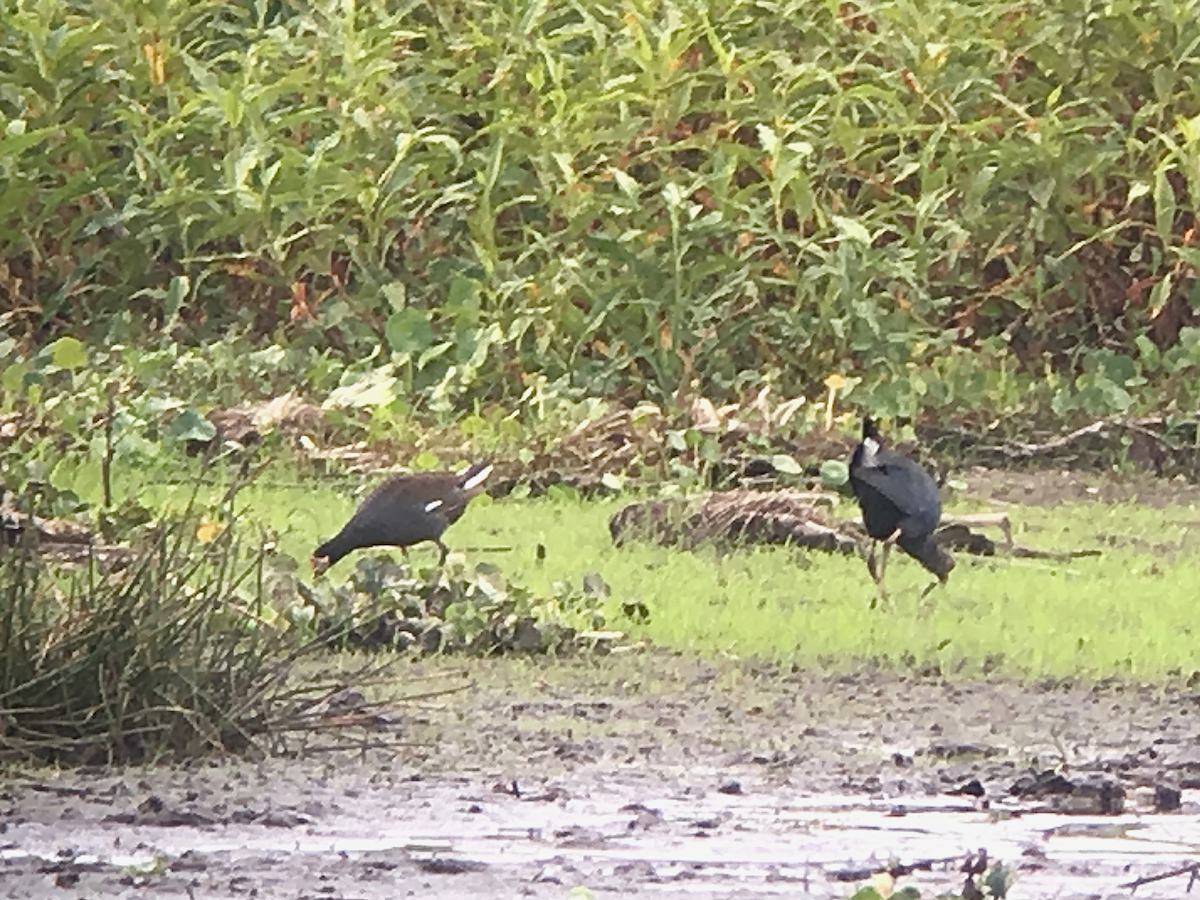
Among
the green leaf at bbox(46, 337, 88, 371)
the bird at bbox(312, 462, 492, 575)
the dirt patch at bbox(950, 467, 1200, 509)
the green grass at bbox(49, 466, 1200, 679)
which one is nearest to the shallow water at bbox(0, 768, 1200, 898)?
the green grass at bbox(49, 466, 1200, 679)

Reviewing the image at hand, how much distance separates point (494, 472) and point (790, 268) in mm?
1967

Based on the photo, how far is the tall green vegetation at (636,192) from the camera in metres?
11.1

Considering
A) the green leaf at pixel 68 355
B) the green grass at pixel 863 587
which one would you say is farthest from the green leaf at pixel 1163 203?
the green leaf at pixel 68 355

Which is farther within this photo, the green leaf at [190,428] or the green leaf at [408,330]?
the green leaf at [408,330]

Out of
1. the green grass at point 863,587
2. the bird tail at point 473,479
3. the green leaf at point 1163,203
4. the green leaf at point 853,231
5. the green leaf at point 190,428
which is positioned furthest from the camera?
the green leaf at point 1163,203

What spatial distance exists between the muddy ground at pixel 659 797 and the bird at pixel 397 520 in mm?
1134

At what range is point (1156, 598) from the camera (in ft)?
25.7

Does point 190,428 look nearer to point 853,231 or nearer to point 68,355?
point 68,355

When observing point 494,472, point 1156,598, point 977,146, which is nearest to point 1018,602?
point 1156,598

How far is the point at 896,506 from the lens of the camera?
7855mm

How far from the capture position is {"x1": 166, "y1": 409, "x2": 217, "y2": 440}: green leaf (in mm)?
9984

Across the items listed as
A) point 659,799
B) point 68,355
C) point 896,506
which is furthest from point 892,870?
point 68,355

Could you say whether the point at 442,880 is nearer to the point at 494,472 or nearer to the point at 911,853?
the point at 911,853

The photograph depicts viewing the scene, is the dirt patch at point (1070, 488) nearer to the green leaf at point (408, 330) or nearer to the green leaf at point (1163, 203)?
the green leaf at point (1163, 203)
